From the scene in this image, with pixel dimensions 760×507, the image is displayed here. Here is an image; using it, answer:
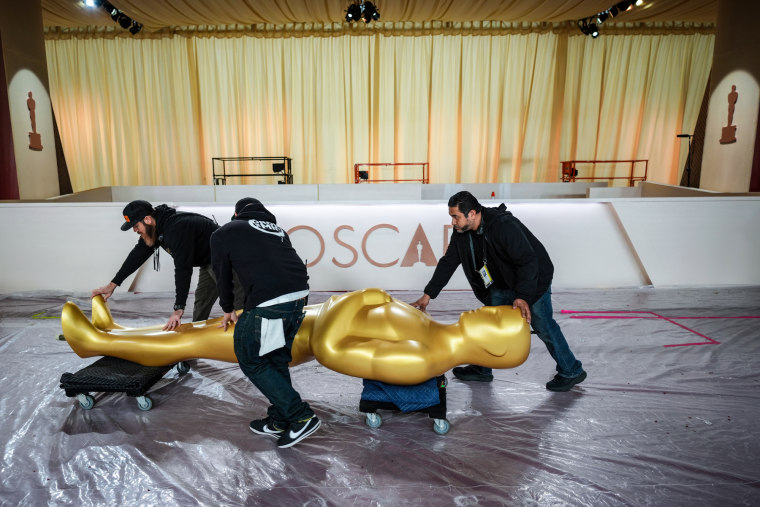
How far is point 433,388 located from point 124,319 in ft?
10.6

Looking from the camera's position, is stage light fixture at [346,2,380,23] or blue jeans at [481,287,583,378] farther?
stage light fixture at [346,2,380,23]

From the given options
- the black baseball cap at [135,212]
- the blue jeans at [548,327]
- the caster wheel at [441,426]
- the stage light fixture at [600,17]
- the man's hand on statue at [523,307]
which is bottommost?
the caster wheel at [441,426]

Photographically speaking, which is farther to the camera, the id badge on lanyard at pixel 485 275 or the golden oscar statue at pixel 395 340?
the id badge on lanyard at pixel 485 275

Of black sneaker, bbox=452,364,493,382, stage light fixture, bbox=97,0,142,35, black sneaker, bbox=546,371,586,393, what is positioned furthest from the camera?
stage light fixture, bbox=97,0,142,35

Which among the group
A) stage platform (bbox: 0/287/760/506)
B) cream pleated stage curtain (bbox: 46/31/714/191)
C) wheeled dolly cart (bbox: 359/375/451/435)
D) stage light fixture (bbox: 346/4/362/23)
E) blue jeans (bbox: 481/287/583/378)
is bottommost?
stage platform (bbox: 0/287/760/506)

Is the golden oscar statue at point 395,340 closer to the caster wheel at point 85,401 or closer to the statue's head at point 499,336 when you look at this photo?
the statue's head at point 499,336

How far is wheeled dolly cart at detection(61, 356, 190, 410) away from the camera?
2479 mm

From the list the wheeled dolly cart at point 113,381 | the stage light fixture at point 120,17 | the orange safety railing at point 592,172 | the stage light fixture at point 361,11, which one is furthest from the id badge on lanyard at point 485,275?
the stage light fixture at point 120,17

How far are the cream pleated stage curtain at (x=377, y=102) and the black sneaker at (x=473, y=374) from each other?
10.5 m

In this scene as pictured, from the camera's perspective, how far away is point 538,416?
2.49 meters

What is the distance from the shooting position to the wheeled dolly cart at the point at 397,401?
7.56 feet

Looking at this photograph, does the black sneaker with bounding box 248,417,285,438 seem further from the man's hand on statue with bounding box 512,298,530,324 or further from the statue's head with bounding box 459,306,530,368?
the man's hand on statue with bounding box 512,298,530,324

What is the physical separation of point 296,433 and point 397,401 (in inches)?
20.3

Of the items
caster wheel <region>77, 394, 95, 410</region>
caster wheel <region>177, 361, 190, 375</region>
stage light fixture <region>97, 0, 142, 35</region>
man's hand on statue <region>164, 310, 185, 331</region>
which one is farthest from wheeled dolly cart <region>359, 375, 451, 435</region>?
stage light fixture <region>97, 0, 142, 35</region>
